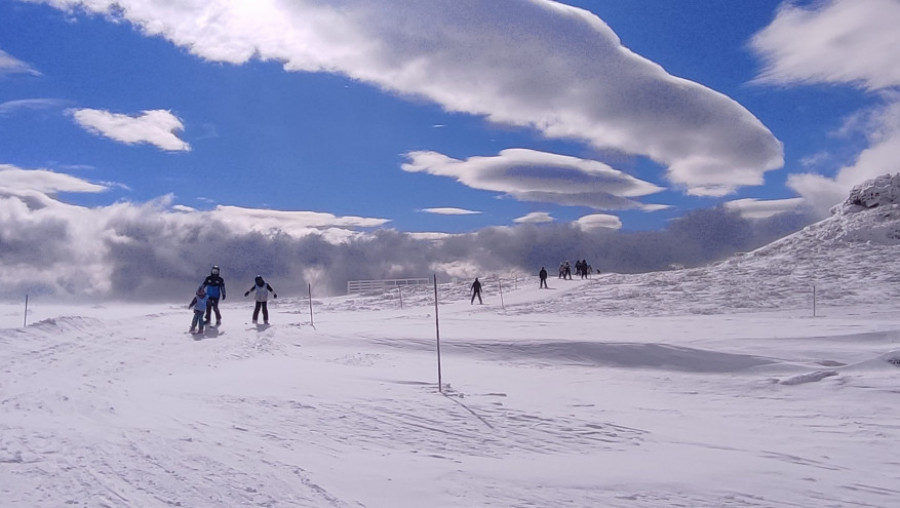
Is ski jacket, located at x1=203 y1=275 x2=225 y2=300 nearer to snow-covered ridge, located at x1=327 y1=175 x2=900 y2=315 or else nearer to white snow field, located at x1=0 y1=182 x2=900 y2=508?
white snow field, located at x1=0 y1=182 x2=900 y2=508

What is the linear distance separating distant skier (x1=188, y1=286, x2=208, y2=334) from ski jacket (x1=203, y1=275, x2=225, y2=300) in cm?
53

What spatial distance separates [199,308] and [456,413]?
1227cm

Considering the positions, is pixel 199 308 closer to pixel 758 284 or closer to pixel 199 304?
pixel 199 304

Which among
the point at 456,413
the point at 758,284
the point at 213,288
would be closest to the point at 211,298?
the point at 213,288

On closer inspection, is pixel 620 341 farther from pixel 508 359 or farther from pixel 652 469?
pixel 652 469

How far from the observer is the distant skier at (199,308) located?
1978 centimetres

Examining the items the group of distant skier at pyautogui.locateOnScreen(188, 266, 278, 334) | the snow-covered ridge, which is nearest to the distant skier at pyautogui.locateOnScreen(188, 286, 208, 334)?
the group of distant skier at pyautogui.locateOnScreen(188, 266, 278, 334)

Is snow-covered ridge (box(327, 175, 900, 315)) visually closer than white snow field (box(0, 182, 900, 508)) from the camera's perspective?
No

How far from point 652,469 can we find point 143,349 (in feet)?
44.4

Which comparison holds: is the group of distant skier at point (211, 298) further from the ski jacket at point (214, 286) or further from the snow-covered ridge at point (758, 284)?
the snow-covered ridge at point (758, 284)

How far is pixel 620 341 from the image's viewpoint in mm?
17875

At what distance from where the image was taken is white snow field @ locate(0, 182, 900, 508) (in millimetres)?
6504

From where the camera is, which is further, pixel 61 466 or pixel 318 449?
pixel 318 449

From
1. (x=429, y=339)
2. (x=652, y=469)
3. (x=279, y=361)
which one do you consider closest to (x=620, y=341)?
(x=429, y=339)
